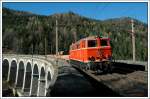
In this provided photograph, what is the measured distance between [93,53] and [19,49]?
5458 centimetres

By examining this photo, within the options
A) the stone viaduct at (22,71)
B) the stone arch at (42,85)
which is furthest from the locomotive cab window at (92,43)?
the stone viaduct at (22,71)

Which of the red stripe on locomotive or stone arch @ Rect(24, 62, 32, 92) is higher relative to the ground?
the red stripe on locomotive

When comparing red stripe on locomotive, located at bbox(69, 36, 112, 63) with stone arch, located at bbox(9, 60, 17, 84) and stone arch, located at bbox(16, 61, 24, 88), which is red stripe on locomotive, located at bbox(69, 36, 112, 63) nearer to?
stone arch, located at bbox(16, 61, 24, 88)

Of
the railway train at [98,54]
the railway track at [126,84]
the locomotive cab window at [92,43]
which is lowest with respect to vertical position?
the railway track at [126,84]

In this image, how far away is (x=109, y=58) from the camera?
858 inches

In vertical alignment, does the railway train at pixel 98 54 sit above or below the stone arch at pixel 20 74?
above

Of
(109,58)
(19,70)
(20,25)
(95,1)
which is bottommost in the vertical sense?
(19,70)

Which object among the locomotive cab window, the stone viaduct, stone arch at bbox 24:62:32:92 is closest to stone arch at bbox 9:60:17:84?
the stone viaduct

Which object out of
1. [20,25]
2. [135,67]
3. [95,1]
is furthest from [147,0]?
[20,25]

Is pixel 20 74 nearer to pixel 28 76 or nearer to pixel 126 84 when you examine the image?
pixel 28 76

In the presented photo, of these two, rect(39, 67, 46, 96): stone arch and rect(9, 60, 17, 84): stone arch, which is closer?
rect(39, 67, 46, 96): stone arch

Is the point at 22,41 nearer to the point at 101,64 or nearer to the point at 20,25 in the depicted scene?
the point at 20,25

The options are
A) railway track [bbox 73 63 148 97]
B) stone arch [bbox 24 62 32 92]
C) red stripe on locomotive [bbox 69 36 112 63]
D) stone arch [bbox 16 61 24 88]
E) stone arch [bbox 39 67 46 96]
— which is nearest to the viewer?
railway track [bbox 73 63 148 97]

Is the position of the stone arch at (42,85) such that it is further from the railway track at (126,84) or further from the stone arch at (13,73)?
the stone arch at (13,73)
